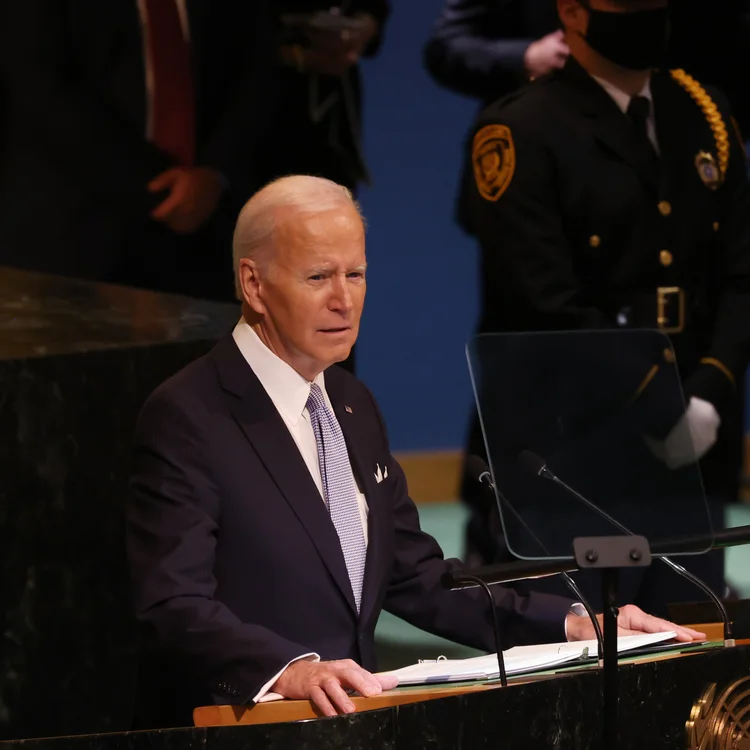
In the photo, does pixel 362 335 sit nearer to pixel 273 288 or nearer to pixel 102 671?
pixel 102 671

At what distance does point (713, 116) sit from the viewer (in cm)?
370

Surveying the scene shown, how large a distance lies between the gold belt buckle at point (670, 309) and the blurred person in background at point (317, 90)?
1.54 m

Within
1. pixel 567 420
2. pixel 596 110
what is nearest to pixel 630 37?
pixel 596 110

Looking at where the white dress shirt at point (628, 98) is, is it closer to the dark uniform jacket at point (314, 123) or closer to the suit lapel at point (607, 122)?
the suit lapel at point (607, 122)

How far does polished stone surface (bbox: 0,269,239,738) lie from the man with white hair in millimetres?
575

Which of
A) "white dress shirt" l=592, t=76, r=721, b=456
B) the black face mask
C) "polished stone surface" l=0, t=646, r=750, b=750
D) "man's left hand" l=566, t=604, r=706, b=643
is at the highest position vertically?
the black face mask

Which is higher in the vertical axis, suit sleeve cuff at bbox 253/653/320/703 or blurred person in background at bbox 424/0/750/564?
blurred person in background at bbox 424/0/750/564

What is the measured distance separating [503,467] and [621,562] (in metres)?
0.43

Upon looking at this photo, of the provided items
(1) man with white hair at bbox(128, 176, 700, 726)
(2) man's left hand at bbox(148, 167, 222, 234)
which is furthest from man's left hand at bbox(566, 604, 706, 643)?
(2) man's left hand at bbox(148, 167, 222, 234)

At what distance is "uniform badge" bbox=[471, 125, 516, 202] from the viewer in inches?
134

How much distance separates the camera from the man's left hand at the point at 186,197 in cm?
452

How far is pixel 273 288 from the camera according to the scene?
→ 246 cm

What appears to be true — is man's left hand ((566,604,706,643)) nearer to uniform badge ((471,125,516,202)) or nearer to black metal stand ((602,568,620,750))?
black metal stand ((602,568,620,750))

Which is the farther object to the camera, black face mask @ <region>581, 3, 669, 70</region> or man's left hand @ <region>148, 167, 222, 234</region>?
man's left hand @ <region>148, 167, 222, 234</region>
